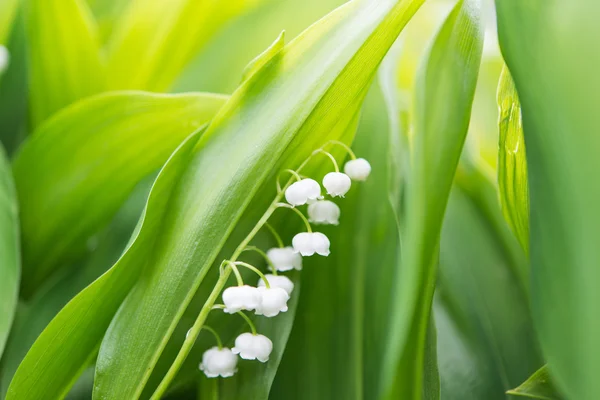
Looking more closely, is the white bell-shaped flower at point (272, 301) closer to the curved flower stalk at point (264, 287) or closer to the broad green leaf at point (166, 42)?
the curved flower stalk at point (264, 287)

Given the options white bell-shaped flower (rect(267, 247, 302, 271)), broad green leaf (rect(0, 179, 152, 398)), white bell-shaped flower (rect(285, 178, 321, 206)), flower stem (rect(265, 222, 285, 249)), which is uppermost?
white bell-shaped flower (rect(285, 178, 321, 206))

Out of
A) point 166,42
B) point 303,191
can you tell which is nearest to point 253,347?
point 303,191

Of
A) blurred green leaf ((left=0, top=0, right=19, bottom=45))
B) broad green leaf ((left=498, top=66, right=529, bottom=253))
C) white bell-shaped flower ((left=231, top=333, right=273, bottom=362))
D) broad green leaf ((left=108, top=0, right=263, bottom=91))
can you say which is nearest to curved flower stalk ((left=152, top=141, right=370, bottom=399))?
white bell-shaped flower ((left=231, top=333, right=273, bottom=362))

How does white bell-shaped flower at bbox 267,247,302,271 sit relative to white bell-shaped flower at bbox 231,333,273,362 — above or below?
above

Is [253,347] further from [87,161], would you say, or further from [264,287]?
[87,161]

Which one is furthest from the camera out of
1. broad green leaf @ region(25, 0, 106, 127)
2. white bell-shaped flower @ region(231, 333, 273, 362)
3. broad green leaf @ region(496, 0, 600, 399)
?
broad green leaf @ region(25, 0, 106, 127)

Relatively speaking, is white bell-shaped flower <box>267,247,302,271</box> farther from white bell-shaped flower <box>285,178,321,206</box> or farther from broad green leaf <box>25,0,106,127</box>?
broad green leaf <box>25,0,106,127</box>

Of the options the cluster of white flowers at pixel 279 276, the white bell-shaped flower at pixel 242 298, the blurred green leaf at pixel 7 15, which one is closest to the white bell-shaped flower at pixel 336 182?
the cluster of white flowers at pixel 279 276
